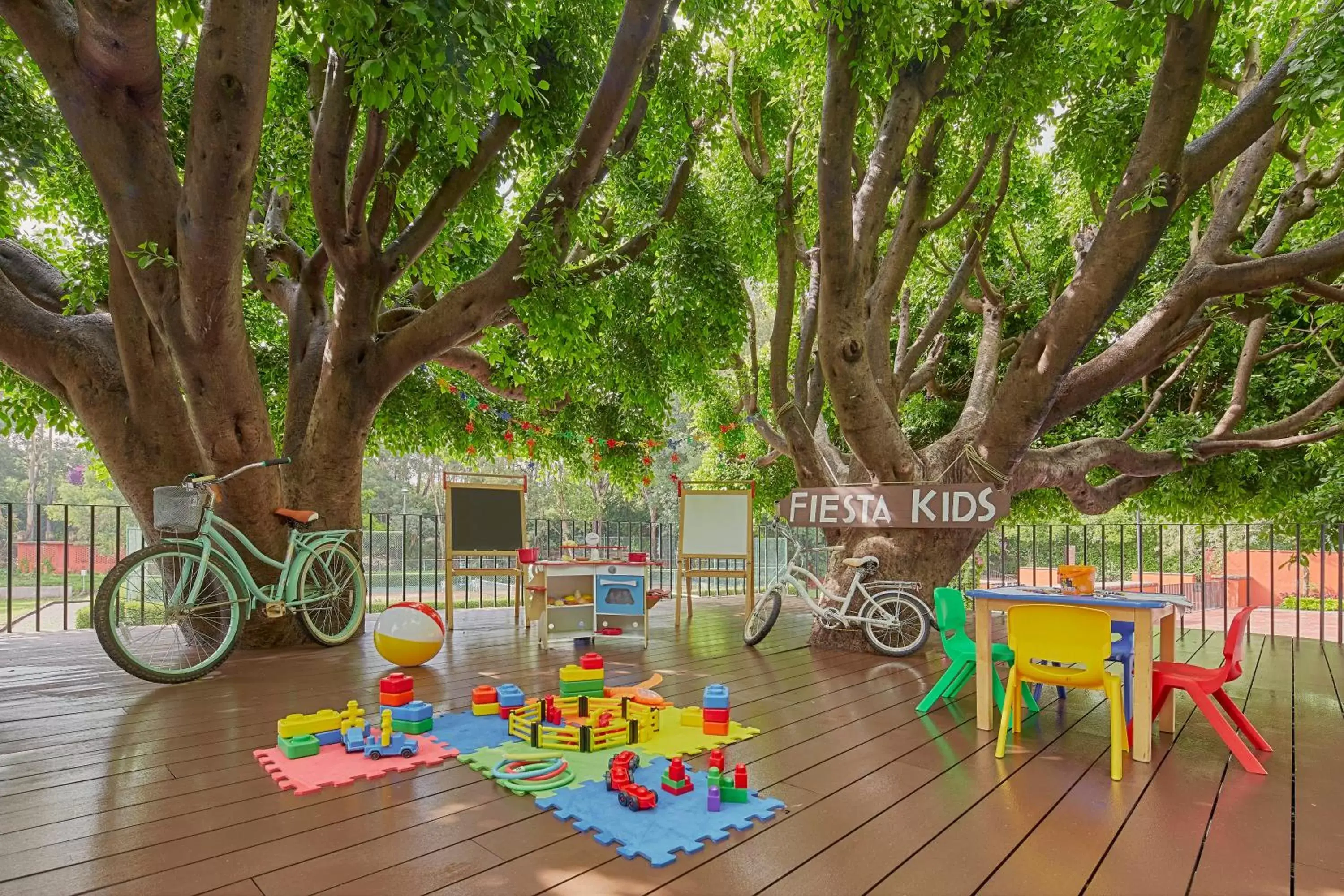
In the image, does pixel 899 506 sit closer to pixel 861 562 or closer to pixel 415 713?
pixel 861 562

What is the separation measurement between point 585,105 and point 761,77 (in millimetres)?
2049

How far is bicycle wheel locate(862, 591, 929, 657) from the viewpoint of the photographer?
17.0ft

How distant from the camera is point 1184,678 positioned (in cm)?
301

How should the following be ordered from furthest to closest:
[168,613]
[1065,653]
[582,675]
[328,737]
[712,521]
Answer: [712,521]
[168,613]
[582,675]
[328,737]
[1065,653]

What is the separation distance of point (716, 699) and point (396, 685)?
155 centimetres

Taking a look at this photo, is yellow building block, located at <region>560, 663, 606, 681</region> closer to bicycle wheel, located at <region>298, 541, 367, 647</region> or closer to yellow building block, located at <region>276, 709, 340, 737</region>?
yellow building block, located at <region>276, 709, 340, 737</region>

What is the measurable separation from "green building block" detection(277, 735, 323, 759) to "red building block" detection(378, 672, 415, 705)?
0.57m

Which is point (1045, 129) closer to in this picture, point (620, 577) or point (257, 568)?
point (620, 577)

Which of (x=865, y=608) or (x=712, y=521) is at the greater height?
(x=712, y=521)

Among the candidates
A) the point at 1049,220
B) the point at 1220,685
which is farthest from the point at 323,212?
the point at 1049,220

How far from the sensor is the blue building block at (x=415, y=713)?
3.17m

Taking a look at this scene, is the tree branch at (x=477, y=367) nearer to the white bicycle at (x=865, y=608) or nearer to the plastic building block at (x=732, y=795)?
the white bicycle at (x=865, y=608)

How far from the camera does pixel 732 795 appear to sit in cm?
238

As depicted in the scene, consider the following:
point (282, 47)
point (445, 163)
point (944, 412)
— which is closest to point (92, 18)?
point (445, 163)
